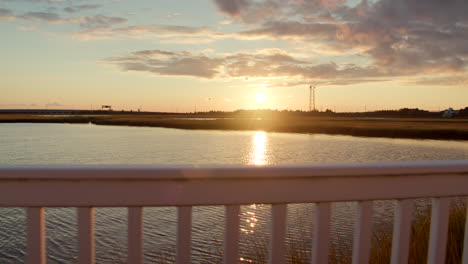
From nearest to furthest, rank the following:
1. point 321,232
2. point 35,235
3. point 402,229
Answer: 1. point 35,235
2. point 321,232
3. point 402,229

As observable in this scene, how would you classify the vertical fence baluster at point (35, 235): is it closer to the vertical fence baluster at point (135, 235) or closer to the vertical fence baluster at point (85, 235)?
the vertical fence baluster at point (85, 235)

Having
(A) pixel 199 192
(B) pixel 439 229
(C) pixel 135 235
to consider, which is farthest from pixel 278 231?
(B) pixel 439 229

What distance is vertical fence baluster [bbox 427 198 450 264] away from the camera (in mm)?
1979

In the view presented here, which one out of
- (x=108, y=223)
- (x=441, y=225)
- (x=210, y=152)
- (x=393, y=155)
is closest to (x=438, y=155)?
(x=393, y=155)

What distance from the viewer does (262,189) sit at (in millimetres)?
1663

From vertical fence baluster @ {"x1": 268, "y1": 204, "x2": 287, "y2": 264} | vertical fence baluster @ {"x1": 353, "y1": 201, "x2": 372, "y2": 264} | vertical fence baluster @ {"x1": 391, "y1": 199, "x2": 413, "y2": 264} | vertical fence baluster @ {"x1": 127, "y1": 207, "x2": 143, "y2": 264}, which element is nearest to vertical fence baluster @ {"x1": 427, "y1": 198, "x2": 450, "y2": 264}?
vertical fence baluster @ {"x1": 391, "y1": 199, "x2": 413, "y2": 264}

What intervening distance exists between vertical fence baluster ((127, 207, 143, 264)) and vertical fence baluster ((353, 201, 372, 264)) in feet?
3.06

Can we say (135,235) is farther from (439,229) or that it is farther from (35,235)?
(439,229)

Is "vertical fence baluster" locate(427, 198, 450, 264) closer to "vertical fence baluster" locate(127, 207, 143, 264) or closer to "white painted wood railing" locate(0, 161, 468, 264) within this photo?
"white painted wood railing" locate(0, 161, 468, 264)

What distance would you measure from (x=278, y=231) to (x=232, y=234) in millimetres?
190

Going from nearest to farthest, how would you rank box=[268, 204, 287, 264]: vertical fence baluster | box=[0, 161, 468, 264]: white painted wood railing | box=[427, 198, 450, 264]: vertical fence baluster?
box=[0, 161, 468, 264]: white painted wood railing
box=[268, 204, 287, 264]: vertical fence baluster
box=[427, 198, 450, 264]: vertical fence baluster

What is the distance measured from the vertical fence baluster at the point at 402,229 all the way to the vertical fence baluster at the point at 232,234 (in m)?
0.77

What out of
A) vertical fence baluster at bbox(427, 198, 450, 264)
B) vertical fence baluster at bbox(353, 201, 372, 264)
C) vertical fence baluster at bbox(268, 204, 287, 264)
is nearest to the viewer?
vertical fence baluster at bbox(268, 204, 287, 264)

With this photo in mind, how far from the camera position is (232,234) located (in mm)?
1655
